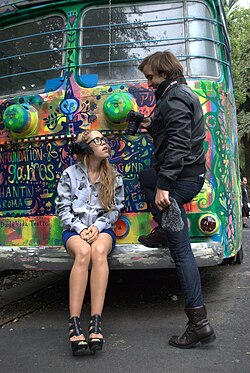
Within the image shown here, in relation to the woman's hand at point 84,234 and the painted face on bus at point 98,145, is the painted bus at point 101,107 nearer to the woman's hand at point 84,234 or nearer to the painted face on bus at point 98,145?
the painted face on bus at point 98,145

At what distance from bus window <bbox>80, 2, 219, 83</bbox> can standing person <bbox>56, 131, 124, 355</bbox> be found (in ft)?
2.58

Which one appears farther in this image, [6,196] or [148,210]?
[6,196]

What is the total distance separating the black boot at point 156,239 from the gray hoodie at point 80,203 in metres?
0.31

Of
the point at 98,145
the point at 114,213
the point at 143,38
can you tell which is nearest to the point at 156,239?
the point at 114,213

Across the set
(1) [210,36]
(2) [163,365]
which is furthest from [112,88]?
(2) [163,365]

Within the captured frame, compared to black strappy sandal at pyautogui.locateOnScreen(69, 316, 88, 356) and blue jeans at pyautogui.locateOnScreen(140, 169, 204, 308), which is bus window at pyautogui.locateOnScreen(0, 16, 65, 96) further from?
black strappy sandal at pyautogui.locateOnScreen(69, 316, 88, 356)

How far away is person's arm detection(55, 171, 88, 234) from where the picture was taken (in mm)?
3605

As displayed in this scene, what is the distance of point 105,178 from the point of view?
12.4 ft

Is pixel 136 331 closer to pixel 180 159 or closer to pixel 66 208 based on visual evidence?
pixel 66 208

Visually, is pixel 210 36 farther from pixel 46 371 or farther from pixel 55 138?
pixel 46 371

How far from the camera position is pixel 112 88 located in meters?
4.09

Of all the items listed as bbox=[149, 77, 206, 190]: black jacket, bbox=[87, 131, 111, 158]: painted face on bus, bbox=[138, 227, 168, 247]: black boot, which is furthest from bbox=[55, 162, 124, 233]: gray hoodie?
bbox=[149, 77, 206, 190]: black jacket

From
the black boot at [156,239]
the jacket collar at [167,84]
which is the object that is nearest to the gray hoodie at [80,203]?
the black boot at [156,239]

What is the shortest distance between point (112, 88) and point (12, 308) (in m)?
2.45
